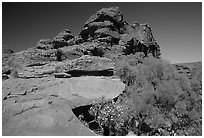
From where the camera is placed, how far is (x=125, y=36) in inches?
1903

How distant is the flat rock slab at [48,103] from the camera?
11.5 meters

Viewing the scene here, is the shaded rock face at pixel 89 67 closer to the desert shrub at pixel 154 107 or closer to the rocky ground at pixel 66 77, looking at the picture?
the rocky ground at pixel 66 77

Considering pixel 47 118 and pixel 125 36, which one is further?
pixel 125 36

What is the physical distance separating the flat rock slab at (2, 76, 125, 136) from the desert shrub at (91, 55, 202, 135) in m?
1.91

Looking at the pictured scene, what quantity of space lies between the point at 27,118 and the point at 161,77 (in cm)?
1907

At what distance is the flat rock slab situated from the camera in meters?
11.5

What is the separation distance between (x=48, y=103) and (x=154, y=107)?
457 inches

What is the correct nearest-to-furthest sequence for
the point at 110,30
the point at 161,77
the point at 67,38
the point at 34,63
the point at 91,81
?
the point at 91,81
the point at 161,77
the point at 34,63
the point at 110,30
the point at 67,38

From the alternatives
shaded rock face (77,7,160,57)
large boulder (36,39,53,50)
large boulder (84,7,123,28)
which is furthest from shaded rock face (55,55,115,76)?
large boulder (36,39,53,50)

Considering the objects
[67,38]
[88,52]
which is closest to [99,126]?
[88,52]

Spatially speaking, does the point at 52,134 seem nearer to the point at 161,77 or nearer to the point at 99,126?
the point at 99,126

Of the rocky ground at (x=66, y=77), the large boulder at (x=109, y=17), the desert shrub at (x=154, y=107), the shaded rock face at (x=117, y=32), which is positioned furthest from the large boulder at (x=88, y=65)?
the large boulder at (x=109, y=17)

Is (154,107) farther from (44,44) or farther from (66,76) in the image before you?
(44,44)

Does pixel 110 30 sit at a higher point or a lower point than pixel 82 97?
higher
